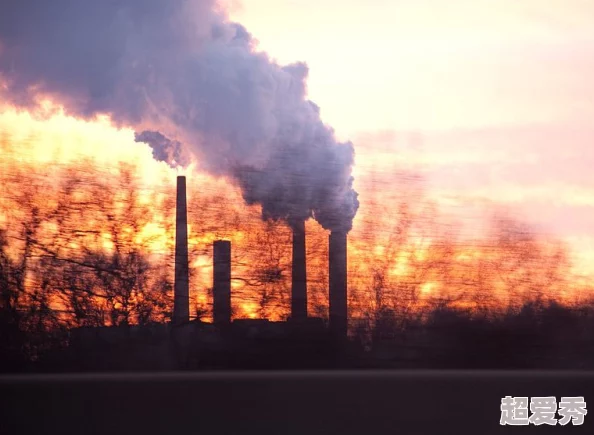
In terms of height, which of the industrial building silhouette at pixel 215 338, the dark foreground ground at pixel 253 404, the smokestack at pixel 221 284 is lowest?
the dark foreground ground at pixel 253 404

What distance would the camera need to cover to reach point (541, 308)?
219 inches

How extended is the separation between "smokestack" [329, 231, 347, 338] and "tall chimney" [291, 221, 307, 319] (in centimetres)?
15

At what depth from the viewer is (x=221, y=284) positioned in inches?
207

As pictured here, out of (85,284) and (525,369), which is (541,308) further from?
(85,284)

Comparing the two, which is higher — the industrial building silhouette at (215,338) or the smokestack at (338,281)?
the smokestack at (338,281)

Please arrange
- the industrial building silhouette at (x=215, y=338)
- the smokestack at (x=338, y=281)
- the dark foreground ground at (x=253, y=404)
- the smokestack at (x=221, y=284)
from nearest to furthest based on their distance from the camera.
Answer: the dark foreground ground at (x=253, y=404) < the industrial building silhouette at (x=215, y=338) < the smokestack at (x=221, y=284) < the smokestack at (x=338, y=281)

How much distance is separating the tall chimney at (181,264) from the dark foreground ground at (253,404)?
0.38 metres

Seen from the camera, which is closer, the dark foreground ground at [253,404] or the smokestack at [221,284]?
the dark foreground ground at [253,404]

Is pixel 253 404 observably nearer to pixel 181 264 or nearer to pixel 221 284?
pixel 221 284

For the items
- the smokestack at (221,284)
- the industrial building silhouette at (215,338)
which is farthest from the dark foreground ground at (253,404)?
the smokestack at (221,284)

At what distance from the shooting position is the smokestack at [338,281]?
17.4 ft

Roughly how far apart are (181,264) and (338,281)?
85 cm

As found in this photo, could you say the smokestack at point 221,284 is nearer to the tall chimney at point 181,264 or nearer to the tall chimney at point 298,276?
the tall chimney at point 181,264

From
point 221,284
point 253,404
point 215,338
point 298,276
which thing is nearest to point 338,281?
point 298,276
